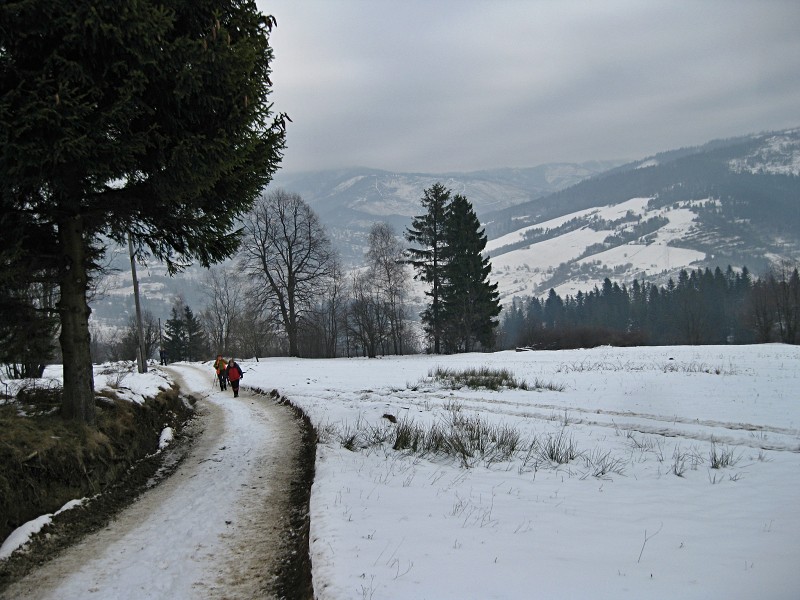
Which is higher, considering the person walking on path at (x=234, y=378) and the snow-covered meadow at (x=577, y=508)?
the person walking on path at (x=234, y=378)

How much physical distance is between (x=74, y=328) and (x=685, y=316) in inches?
3683

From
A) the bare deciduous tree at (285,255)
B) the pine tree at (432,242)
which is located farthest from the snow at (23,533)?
the pine tree at (432,242)

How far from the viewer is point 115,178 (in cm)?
705

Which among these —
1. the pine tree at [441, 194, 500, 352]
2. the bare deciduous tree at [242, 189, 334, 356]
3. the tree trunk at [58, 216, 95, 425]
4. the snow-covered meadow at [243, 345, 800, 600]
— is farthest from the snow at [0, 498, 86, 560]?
the pine tree at [441, 194, 500, 352]

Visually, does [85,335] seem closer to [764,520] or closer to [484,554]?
[484,554]

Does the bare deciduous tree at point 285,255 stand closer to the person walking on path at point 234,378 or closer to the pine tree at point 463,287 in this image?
the pine tree at point 463,287

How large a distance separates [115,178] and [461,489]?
654 centimetres

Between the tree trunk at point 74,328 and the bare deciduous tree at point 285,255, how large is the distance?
32453mm

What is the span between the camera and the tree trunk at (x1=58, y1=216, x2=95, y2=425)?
7676mm

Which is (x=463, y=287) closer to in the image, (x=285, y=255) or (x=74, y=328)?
(x=285, y=255)

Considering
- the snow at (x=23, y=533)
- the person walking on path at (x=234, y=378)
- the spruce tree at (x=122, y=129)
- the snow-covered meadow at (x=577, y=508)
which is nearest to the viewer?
the snow-covered meadow at (x=577, y=508)

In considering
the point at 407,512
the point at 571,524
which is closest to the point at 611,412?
the point at 571,524

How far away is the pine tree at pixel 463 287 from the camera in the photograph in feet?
145

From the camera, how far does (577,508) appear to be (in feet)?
20.0
